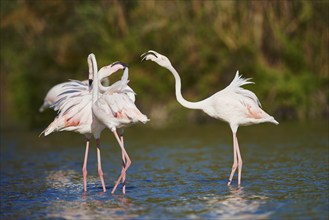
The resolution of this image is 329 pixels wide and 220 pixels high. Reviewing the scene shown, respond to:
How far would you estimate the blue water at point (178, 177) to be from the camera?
27.6 feet

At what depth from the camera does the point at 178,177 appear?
11219mm

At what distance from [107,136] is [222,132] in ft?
10.5

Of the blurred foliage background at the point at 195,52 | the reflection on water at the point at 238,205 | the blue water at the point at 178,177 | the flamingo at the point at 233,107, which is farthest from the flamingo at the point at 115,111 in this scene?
the blurred foliage background at the point at 195,52

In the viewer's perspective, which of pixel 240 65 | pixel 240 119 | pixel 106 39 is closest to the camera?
pixel 240 119

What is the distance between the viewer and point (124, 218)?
7984 millimetres

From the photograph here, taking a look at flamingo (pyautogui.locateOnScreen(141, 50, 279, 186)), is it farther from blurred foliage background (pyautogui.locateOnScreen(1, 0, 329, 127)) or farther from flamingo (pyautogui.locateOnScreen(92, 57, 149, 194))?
blurred foliage background (pyautogui.locateOnScreen(1, 0, 329, 127))

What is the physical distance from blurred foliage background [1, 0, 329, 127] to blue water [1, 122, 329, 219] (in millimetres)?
2508

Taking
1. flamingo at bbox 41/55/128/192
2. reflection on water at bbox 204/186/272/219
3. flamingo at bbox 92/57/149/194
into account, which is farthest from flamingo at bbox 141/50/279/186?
reflection on water at bbox 204/186/272/219

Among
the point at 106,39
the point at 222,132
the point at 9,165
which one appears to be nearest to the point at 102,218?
the point at 9,165

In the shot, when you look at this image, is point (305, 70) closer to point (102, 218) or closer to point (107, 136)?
point (107, 136)

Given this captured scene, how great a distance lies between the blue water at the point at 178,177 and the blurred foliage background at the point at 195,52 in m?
2.51

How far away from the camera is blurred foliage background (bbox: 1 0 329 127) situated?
846 inches

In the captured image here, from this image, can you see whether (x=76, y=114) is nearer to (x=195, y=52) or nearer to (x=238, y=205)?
(x=238, y=205)

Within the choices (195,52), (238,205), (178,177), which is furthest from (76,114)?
(195,52)
